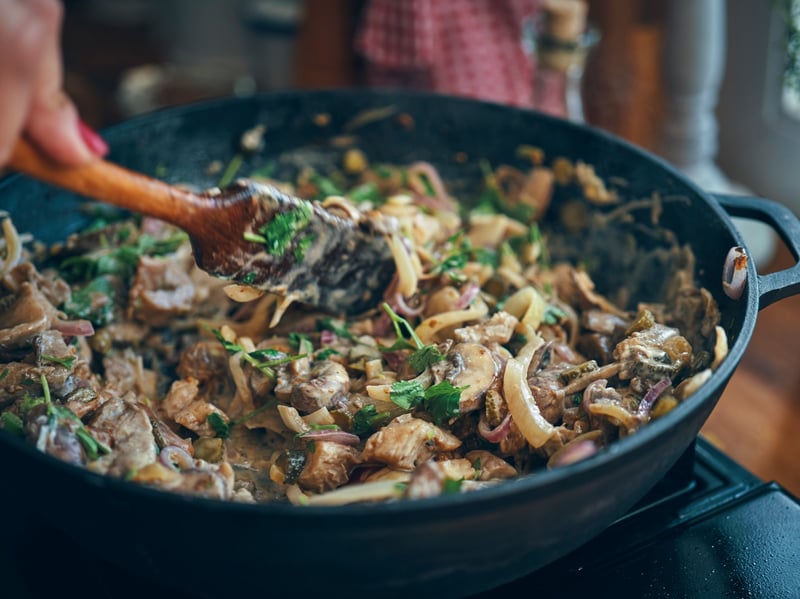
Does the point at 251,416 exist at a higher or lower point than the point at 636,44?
lower

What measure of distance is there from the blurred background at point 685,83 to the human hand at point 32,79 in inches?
57.6

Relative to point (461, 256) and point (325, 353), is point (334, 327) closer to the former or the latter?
point (325, 353)

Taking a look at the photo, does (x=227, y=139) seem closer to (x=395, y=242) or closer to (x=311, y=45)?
(x=395, y=242)

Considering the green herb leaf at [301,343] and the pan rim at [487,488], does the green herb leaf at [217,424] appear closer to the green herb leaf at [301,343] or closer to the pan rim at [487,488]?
the green herb leaf at [301,343]

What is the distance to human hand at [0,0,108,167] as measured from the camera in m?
0.95

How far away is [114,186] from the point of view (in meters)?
1.26

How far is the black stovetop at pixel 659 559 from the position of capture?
125cm

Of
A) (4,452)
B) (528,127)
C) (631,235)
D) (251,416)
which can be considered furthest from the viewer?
(528,127)

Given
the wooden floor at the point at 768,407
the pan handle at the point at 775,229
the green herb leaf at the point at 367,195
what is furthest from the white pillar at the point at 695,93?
the green herb leaf at the point at 367,195


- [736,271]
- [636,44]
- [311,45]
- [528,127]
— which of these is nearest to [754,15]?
[636,44]

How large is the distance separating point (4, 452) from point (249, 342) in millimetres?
589

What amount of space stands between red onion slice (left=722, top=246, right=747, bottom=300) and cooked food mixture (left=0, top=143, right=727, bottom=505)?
9cm

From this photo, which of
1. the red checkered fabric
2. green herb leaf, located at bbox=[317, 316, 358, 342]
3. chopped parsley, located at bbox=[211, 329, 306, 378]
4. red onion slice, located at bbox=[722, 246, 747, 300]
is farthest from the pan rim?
the red checkered fabric

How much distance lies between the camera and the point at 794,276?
129 cm
